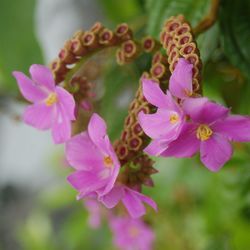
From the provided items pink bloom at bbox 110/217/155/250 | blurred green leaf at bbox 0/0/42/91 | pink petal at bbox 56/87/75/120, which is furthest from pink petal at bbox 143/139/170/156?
blurred green leaf at bbox 0/0/42/91

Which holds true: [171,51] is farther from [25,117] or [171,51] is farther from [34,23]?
[34,23]

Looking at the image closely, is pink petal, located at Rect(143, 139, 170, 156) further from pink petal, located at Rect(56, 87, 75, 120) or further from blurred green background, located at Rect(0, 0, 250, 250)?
blurred green background, located at Rect(0, 0, 250, 250)

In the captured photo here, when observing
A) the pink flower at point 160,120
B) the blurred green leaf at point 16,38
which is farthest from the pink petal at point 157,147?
the blurred green leaf at point 16,38

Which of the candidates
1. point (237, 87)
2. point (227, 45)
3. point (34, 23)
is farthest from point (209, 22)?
point (34, 23)

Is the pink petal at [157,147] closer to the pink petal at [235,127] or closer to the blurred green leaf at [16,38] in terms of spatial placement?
the pink petal at [235,127]

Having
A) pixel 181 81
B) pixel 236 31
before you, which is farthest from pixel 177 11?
pixel 181 81

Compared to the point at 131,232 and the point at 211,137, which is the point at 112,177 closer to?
the point at 211,137
